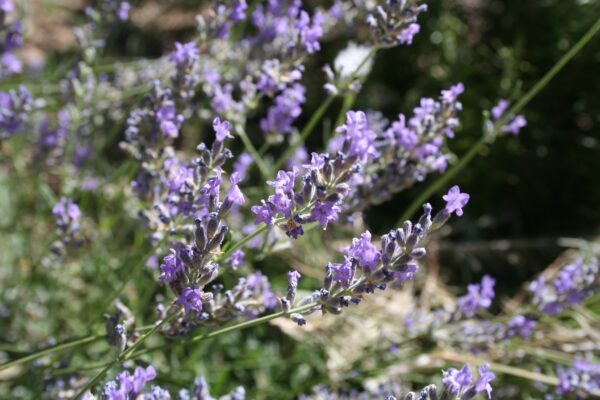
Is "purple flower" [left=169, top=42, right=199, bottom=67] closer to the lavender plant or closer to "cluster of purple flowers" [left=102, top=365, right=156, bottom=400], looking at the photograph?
the lavender plant

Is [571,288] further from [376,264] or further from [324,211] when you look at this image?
[324,211]

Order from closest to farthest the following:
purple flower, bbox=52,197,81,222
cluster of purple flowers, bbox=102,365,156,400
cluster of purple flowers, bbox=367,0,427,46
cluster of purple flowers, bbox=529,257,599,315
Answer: cluster of purple flowers, bbox=102,365,156,400
cluster of purple flowers, bbox=367,0,427,46
purple flower, bbox=52,197,81,222
cluster of purple flowers, bbox=529,257,599,315

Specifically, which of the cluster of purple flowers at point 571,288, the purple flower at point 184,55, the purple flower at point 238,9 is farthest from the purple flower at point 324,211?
the cluster of purple flowers at point 571,288

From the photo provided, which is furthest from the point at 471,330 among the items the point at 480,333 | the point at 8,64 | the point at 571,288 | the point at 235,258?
the point at 8,64

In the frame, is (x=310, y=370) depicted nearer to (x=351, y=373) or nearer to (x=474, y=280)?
(x=351, y=373)

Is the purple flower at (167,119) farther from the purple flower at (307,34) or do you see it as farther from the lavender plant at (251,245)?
the purple flower at (307,34)

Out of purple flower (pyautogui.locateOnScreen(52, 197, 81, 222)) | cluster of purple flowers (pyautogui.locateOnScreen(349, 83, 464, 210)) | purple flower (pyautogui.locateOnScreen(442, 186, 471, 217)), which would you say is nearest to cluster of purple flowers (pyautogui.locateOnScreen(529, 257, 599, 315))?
cluster of purple flowers (pyautogui.locateOnScreen(349, 83, 464, 210))

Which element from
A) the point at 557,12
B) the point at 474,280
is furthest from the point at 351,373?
the point at 557,12
